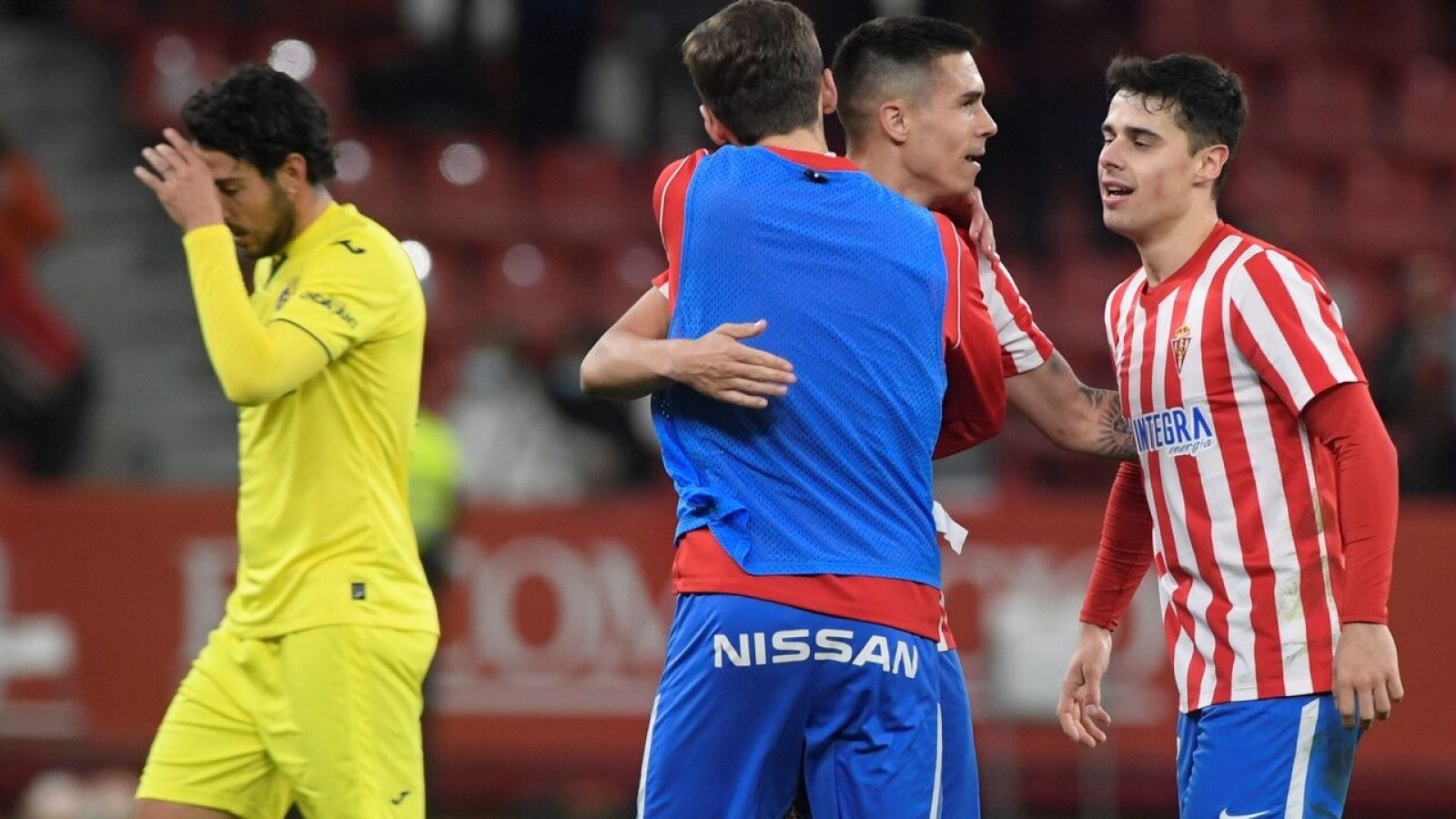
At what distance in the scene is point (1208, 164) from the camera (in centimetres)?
434

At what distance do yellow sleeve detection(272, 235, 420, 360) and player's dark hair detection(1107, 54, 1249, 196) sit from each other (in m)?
1.75

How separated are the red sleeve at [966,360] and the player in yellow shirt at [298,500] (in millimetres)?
1351

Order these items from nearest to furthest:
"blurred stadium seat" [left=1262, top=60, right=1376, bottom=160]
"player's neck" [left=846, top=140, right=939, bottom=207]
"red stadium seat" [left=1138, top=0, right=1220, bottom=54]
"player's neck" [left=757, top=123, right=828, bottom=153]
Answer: "player's neck" [left=757, top=123, right=828, bottom=153] < "player's neck" [left=846, top=140, right=939, bottom=207] < "red stadium seat" [left=1138, top=0, right=1220, bottom=54] < "blurred stadium seat" [left=1262, top=60, right=1376, bottom=160]

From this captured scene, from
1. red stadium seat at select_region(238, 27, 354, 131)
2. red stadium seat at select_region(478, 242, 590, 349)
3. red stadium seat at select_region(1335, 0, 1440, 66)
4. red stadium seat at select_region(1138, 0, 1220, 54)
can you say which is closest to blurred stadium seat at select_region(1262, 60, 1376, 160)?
red stadium seat at select_region(1335, 0, 1440, 66)

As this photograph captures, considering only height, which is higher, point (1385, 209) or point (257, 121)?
point (1385, 209)

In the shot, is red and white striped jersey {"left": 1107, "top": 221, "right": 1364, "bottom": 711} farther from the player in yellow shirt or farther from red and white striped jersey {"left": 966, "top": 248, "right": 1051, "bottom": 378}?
the player in yellow shirt

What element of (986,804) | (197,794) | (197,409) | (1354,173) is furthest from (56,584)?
(1354,173)

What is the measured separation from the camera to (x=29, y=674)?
9211 millimetres

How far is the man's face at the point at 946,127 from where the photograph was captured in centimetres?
426

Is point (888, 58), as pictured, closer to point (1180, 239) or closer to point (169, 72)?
point (1180, 239)

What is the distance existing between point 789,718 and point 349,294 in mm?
1611

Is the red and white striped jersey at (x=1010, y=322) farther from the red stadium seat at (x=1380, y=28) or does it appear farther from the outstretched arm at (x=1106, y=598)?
the red stadium seat at (x=1380, y=28)

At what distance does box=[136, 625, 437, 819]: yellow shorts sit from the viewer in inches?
183

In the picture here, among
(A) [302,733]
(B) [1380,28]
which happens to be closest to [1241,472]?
(A) [302,733]
